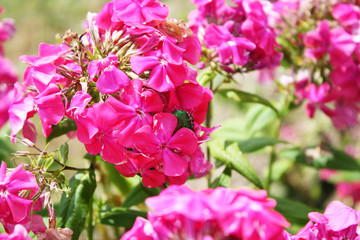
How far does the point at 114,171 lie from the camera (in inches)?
70.9

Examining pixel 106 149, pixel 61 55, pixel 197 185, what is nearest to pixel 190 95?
pixel 106 149

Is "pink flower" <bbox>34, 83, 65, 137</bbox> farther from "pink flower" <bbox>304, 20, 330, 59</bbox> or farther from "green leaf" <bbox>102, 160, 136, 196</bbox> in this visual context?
"pink flower" <bbox>304, 20, 330, 59</bbox>

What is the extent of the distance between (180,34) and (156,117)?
0.91 ft

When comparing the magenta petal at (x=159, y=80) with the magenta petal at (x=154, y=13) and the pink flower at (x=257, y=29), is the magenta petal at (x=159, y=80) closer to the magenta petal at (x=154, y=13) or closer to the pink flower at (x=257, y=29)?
the magenta petal at (x=154, y=13)

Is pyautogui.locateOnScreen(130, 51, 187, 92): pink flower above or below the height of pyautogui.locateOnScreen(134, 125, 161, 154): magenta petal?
above

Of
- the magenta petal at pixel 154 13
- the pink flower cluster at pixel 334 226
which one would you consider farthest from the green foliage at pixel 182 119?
the pink flower cluster at pixel 334 226

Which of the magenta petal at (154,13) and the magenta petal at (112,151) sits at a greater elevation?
the magenta petal at (154,13)

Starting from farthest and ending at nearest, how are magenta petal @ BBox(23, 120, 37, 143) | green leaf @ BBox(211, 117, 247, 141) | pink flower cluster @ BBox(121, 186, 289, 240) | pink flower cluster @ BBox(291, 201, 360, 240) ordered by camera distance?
green leaf @ BBox(211, 117, 247, 141), magenta petal @ BBox(23, 120, 37, 143), pink flower cluster @ BBox(291, 201, 360, 240), pink flower cluster @ BBox(121, 186, 289, 240)

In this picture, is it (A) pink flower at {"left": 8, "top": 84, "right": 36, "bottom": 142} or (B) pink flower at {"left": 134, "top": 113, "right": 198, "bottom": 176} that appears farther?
(A) pink flower at {"left": 8, "top": 84, "right": 36, "bottom": 142}

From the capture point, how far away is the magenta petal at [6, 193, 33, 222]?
1127 millimetres

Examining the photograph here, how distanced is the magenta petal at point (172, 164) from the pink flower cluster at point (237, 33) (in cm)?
45

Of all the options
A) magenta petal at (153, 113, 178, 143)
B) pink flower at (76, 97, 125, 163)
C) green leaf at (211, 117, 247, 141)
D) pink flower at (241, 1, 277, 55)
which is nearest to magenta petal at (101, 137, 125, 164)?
pink flower at (76, 97, 125, 163)

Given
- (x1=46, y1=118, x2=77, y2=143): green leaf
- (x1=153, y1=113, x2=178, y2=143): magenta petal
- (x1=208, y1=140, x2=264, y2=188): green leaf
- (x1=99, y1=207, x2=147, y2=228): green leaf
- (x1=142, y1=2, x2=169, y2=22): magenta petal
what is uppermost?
(x1=142, y1=2, x2=169, y2=22): magenta petal

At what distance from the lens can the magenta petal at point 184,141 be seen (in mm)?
1177
